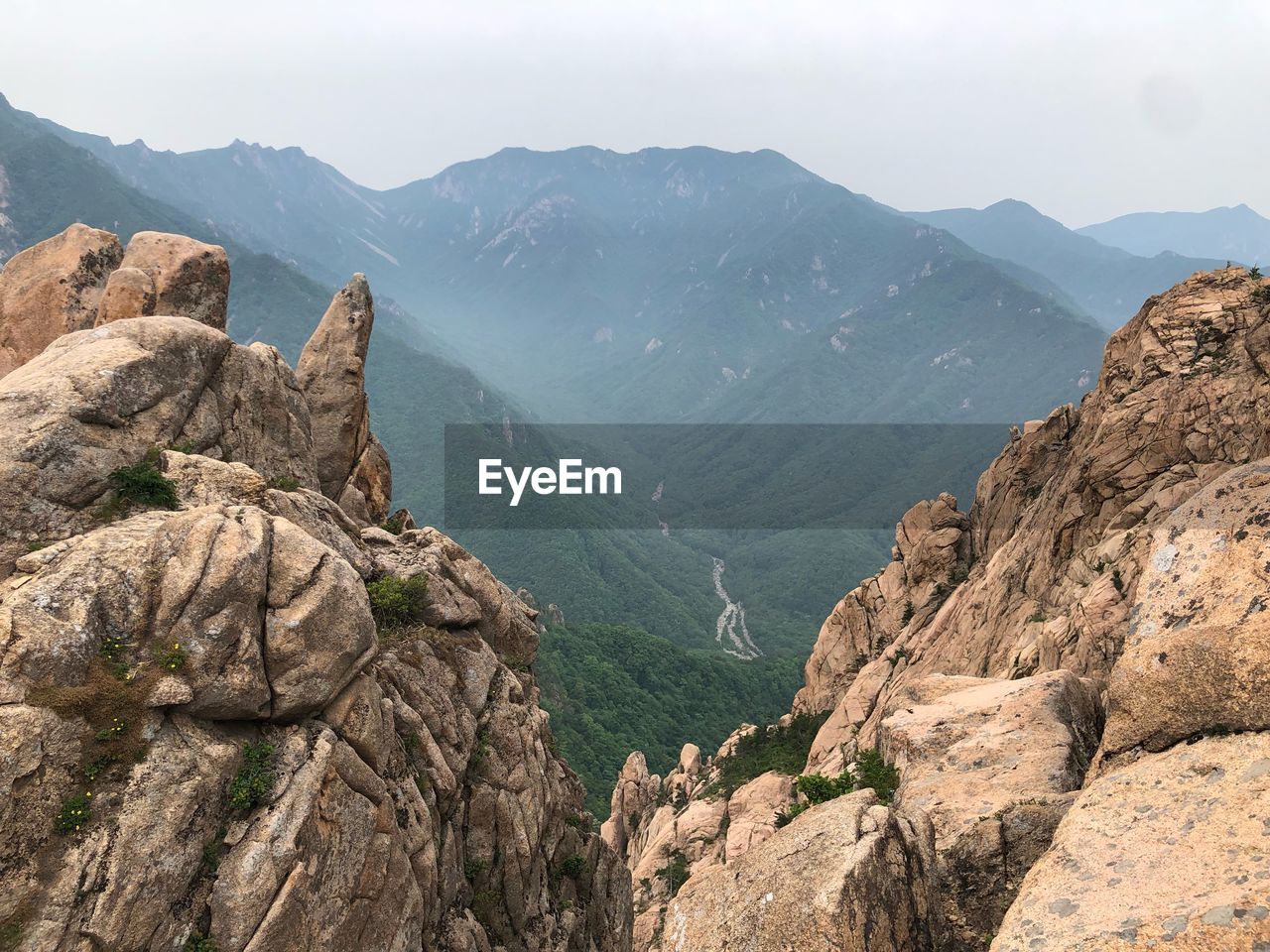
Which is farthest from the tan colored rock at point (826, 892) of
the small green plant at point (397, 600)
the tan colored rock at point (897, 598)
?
the tan colored rock at point (897, 598)

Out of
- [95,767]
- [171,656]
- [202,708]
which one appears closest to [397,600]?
[202,708]

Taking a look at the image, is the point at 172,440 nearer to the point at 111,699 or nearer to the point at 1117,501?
the point at 111,699

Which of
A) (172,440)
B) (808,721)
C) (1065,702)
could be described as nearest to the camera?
(1065,702)

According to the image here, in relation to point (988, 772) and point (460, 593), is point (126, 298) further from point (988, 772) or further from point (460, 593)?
point (988, 772)

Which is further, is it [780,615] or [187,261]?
[780,615]

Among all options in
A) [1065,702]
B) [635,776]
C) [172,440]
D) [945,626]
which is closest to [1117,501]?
[945,626]

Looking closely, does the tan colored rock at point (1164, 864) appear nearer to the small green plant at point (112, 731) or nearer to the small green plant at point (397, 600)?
the small green plant at point (112, 731)

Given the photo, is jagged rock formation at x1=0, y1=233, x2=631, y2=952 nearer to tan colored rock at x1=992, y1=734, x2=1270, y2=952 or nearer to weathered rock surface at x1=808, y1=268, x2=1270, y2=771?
tan colored rock at x1=992, y1=734, x2=1270, y2=952

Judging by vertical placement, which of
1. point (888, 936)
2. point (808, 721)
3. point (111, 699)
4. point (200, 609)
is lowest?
point (808, 721)
